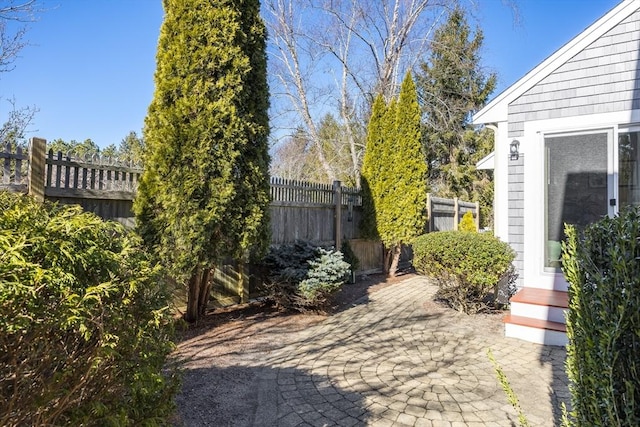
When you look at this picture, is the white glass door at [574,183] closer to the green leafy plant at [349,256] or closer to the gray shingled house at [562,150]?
the gray shingled house at [562,150]

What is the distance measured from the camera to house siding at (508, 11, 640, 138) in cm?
502

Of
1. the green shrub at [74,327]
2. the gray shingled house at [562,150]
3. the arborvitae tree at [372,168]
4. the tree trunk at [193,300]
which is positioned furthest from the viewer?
the arborvitae tree at [372,168]

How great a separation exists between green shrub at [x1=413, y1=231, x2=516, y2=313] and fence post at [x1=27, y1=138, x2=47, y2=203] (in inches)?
198

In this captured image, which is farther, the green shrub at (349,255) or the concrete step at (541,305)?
the green shrub at (349,255)

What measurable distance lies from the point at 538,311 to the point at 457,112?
16359mm

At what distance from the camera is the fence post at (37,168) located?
3.88m

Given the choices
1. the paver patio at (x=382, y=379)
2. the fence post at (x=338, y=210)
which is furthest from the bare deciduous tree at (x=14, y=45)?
the fence post at (x=338, y=210)

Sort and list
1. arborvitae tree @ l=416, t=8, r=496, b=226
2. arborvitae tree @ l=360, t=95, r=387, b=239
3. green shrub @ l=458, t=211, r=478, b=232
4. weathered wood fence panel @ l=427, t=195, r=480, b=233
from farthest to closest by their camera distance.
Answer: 1. arborvitae tree @ l=416, t=8, r=496, b=226
2. green shrub @ l=458, t=211, r=478, b=232
3. weathered wood fence panel @ l=427, t=195, r=480, b=233
4. arborvitae tree @ l=360, t=95, r=387, b=239

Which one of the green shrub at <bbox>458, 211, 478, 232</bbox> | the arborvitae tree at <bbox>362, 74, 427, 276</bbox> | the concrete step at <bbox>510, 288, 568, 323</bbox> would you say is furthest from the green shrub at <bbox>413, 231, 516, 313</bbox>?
the green shrub at <bbox>458, 211, 478, 232</bbox>

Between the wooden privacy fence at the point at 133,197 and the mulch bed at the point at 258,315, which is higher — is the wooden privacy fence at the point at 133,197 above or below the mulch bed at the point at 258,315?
above

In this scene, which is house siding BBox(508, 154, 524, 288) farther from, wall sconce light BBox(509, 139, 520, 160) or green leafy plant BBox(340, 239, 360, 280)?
green leafy plant BBox(340, 239, 360, 280)

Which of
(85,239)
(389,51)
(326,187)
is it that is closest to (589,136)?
(326,187)

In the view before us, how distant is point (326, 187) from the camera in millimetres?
8188

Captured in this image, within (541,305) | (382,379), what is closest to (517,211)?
(541,305)
